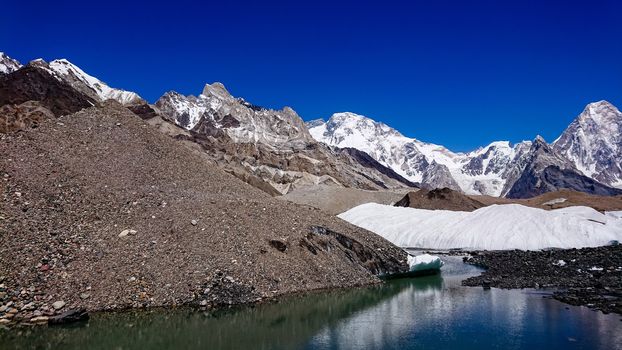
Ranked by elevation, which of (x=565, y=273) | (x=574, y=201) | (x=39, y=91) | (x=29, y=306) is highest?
(x=39, y=91)

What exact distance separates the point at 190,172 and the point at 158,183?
432 centimetres

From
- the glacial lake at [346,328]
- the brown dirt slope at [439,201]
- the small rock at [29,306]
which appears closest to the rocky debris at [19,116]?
the brown dirt slope at [439,201]

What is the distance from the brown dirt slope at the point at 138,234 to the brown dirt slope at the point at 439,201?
2690 inches

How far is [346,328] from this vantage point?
23.5 m

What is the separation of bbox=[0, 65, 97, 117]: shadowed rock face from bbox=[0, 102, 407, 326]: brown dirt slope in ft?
396

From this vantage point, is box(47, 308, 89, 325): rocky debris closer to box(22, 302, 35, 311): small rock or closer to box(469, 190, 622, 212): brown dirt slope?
box(22, 302, 35, 311): small rock

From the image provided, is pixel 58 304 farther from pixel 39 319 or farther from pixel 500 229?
pixel 500 229

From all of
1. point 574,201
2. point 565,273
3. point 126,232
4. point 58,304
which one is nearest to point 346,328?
point 126,232

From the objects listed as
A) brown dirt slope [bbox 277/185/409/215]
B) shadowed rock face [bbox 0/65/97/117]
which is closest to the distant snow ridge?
brown dirt slope [bbox 277/185/409/215]

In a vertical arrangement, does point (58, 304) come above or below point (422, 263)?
below

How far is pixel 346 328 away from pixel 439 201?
86759 mm

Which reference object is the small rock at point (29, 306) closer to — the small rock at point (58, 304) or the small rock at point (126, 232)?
the small rock at point (58, 304)

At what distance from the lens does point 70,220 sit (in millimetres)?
27438

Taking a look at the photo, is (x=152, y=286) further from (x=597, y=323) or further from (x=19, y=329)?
(x=597, y=323)
